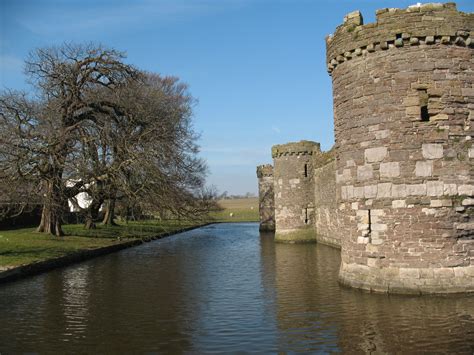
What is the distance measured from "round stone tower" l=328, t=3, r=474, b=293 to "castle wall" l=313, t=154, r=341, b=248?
965 centimetres

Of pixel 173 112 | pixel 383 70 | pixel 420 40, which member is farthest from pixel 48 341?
pixel 173 112

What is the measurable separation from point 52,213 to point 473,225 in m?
19.2

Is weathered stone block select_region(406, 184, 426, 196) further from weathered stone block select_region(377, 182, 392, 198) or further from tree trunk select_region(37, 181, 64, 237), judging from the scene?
tree trunk select_region(37, 181, 64, 237)

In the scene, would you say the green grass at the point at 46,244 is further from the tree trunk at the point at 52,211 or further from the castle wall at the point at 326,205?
the castle wall at the point at 326,205

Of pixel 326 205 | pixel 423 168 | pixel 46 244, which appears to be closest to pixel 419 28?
pixel 423 168

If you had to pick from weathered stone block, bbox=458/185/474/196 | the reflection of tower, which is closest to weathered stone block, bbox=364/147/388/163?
weathered stone block, bbox=458/185/474/196

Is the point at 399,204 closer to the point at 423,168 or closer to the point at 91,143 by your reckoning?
the point at 423,168

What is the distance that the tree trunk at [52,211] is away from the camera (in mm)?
21797

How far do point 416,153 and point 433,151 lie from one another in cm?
38

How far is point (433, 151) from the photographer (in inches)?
441

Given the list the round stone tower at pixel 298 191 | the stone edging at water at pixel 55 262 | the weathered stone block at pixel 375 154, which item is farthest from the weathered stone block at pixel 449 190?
the round stone tower at pixel 298 191

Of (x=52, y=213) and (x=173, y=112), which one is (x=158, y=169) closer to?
(x=52, y=213)

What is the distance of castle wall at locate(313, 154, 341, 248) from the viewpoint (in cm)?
2244

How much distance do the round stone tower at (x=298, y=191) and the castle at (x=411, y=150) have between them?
48.3ft
